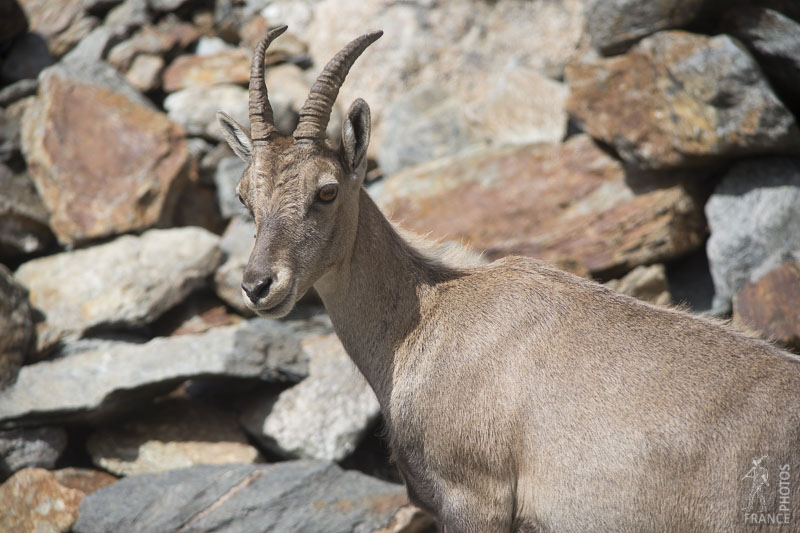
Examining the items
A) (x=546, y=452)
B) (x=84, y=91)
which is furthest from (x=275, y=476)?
(x=84, y=91)

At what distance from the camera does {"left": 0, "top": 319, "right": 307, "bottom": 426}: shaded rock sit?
9.06 meters

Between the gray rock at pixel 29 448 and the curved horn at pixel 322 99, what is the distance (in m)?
5.84

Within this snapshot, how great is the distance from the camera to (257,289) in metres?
5.57

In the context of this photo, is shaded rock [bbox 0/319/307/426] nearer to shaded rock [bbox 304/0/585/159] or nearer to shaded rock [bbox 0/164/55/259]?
shaded rock [bbox 0/164/55/259]

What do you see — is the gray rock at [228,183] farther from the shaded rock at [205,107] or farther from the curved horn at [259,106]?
the curved horn at [259,106]

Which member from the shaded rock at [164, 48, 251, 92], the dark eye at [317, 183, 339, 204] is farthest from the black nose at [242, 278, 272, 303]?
the shaded rock at [164, 48, 251, 92]

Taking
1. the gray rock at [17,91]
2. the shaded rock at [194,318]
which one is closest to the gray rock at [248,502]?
the shaded rock at [194,318]

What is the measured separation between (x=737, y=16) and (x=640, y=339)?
6033 millimetres

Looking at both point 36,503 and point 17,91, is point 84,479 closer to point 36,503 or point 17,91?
point 36,503

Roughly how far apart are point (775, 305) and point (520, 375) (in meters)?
4.12

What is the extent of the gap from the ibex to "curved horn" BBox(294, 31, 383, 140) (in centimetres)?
1

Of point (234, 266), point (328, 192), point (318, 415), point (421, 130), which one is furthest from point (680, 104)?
point (234, 266)

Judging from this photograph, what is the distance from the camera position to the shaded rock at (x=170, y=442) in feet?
30.9

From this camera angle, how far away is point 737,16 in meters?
9.70
